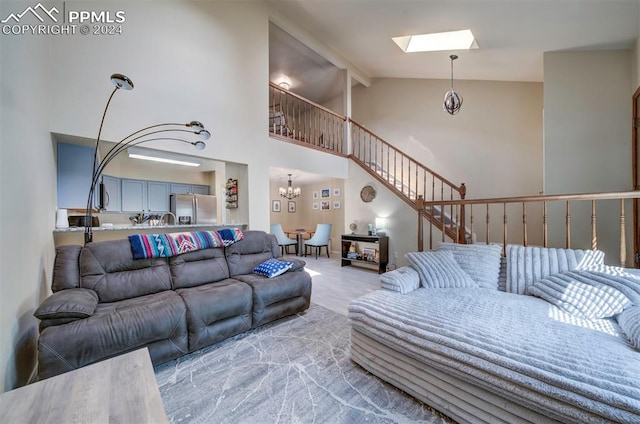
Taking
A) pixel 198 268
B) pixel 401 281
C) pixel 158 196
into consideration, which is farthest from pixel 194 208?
pixel 401 281

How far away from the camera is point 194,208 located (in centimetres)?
557

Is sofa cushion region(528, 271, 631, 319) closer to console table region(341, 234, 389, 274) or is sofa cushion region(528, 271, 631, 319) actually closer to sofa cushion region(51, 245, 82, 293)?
console table region(341, 234, 389, 274)

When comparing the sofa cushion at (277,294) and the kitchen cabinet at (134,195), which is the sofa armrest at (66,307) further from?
the kitchen cabinet at (134,195)

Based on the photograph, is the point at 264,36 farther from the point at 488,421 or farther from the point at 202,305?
the point at 488,421

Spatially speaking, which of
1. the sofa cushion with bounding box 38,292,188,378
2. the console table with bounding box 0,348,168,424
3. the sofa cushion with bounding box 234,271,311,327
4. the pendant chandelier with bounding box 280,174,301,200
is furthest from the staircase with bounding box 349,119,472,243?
the console table with bounding box 0,348,168,424

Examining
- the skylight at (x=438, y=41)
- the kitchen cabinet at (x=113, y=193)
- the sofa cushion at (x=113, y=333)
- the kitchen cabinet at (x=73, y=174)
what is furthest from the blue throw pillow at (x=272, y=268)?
the skylight at (x=438, y=41)

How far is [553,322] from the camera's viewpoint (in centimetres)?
146

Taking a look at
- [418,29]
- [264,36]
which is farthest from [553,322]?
[264,36]

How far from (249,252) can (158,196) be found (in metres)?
3.51

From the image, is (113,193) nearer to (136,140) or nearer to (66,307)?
(136,140)

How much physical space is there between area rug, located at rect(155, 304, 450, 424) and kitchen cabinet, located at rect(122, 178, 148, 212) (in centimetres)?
406

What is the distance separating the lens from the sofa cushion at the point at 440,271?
218 cm

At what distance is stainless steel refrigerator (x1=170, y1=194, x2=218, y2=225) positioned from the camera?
17.6ft

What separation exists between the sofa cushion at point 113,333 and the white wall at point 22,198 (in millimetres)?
201
